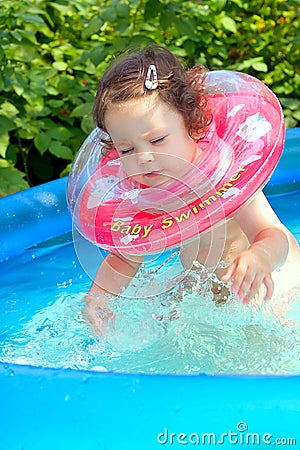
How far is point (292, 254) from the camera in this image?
2.56 m

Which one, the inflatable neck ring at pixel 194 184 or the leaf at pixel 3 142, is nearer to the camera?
the inflatable neck ring at pixel 194 184

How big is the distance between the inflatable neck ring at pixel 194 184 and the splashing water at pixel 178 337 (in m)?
0.20

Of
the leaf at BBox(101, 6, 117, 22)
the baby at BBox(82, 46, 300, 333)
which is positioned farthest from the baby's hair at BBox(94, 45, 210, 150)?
the leaf at BBox(101, 6, 117, 22)

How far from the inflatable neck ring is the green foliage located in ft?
3.79

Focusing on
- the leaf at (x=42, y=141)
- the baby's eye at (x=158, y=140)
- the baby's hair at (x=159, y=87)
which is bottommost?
the leaf at (x=42, y=141)

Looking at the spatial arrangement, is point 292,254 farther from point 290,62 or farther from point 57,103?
point 290,62

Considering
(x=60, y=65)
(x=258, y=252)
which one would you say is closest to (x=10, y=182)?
(x=60, y=65)

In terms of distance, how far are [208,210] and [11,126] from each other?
5.61ft

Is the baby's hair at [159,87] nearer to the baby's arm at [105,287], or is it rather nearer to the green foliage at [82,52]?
the baby's arm at [105,287]

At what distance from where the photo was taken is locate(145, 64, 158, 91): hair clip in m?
2.39

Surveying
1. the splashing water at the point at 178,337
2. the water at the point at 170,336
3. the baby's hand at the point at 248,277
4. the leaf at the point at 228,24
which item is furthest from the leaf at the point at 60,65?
the baby's hand at the point at 248,277

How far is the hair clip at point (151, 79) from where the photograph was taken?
2.39 m

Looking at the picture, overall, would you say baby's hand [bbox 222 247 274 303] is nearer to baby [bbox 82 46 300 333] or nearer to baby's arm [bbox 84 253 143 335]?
baby [bbox 82 46 300 333]

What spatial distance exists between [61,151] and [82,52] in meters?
0.70
